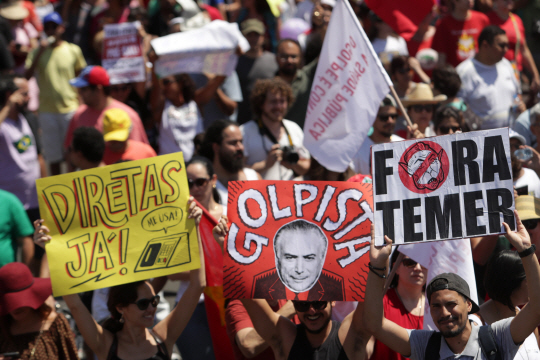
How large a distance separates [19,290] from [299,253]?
1.74 metres

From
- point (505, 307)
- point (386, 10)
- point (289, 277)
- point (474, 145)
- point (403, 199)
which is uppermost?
point (386, 10)

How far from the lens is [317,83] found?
539 cm

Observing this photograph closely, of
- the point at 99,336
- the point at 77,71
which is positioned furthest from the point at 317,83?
the point at 77,71

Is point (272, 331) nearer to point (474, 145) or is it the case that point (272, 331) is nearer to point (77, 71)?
point (474, 145)

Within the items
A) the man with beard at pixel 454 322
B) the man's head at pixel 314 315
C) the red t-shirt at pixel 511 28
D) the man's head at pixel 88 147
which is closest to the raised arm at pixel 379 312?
the man with beard at pixel 454 322

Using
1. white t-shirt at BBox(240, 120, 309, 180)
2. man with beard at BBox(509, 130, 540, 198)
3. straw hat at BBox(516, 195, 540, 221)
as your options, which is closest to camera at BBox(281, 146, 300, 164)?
white t-shirt at BBox(240, 120, 309, 180)

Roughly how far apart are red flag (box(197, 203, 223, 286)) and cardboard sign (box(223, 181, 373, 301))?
55cm

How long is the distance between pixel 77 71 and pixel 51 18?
719mm

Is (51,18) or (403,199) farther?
(51,18)

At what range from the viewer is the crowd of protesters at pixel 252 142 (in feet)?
12.7

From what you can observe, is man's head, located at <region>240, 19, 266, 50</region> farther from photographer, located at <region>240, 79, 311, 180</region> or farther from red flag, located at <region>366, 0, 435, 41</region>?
red flag, located at <region>366, 0, 435, 41</region>

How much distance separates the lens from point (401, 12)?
246 inches

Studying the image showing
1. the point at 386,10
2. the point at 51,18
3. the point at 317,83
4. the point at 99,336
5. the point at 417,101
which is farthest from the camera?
the point at 51,18

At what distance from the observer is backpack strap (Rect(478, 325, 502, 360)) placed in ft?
11.3
